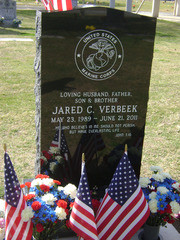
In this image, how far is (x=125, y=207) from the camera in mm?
3625

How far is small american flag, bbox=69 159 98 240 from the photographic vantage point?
136 inches

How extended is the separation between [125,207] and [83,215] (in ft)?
1.51

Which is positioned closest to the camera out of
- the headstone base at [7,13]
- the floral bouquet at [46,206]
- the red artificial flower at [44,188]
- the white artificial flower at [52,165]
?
the floral bouquet at [46,206]

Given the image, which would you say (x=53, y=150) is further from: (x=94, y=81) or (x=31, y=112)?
(x=31, y=112)

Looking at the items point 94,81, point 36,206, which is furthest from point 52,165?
point 94,81

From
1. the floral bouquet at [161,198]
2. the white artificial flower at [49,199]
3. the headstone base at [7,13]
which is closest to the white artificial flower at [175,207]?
the floral bouquet at [161,198]

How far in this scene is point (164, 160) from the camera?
20.7 ft

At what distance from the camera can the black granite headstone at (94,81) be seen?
13.0 ft

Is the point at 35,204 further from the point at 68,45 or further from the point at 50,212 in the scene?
the point at 68,45

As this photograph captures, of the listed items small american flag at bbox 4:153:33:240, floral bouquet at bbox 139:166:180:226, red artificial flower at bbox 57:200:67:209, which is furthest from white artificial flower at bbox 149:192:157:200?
small american flag at bbox 4:153:33:240

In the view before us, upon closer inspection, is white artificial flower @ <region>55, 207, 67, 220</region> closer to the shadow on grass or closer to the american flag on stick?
the american flag on stick

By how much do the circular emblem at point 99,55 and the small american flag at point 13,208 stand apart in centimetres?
144

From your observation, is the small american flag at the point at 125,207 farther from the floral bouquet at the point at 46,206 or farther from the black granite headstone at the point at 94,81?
the black granite headstone at the point at 94,81

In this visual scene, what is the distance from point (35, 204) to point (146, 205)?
114 cm
